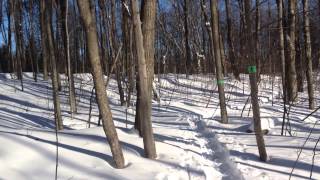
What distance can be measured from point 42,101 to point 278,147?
504 inches

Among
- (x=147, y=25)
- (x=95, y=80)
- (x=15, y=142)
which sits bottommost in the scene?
(x=15, y=142)

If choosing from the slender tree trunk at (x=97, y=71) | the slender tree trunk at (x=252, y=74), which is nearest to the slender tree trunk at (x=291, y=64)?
the slender tree trunk at (x=252, y=74)

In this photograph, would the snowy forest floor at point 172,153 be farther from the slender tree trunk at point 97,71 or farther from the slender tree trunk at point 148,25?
the slender tree trunk at point 148,25

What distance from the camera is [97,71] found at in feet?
20.9

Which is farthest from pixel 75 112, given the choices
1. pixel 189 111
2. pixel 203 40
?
pixel 203 40

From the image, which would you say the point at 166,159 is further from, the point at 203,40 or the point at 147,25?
the point at 203,40

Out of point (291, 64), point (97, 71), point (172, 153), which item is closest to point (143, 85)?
point (97, 71)

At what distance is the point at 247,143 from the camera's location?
8961 millimetres

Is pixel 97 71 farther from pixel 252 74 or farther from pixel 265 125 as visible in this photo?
pixel 265 125

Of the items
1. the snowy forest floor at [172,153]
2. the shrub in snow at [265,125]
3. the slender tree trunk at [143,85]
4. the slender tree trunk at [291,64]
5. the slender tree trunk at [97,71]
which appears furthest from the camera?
the slender tree trunk at [291,64]

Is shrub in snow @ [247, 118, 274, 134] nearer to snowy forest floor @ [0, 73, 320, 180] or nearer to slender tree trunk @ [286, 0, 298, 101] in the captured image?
snowy forest floor @ [0, 73, 320, 180]

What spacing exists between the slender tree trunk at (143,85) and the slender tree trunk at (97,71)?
0.66 meters

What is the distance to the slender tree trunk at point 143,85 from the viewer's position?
23.0ft

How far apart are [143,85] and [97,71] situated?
3.17ft
